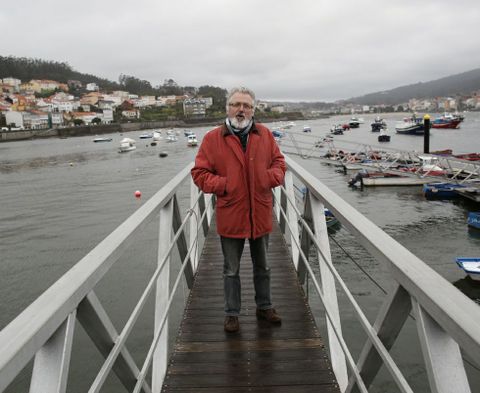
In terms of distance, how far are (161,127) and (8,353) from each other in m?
118

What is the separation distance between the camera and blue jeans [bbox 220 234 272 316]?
2773 mm

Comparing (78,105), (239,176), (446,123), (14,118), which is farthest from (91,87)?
(239,176)

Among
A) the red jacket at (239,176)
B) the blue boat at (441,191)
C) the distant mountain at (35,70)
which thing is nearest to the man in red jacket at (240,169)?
the red jacket at (239,176)

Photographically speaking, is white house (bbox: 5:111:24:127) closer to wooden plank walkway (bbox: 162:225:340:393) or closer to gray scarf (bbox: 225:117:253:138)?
wooden plank walkway (bbox: 162:225:340:393)

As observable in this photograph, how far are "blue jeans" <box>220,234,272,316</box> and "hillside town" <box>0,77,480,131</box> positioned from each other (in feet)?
356

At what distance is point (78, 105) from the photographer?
138 metres

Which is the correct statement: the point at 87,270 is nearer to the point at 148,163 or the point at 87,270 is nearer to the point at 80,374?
the point at 80,374

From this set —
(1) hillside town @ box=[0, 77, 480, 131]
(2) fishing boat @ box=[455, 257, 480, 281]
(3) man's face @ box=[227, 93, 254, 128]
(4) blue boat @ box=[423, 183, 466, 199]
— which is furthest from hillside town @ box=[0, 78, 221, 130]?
(3) man's face @ box=[227, 93, 254, 128]

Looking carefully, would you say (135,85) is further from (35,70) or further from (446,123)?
(446,123)

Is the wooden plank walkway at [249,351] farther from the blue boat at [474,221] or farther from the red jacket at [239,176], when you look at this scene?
the blue boat at [474,221]

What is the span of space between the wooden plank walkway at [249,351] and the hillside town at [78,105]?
10821 cm

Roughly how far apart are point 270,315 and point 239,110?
1.51 m

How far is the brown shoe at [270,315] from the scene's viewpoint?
9.72 ft

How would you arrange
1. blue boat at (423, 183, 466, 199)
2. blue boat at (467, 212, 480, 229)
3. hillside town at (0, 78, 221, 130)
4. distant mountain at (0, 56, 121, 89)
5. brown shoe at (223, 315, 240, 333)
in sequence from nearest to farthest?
brown shoe at (223, 315, 240, 333)
blue boat at (467, 212, 480, 229)
blue boat at (423, 183, 466, 199)
hillside town at (0, 78, 221, 130)
distant mountain at (0, 56, 121, 89)
